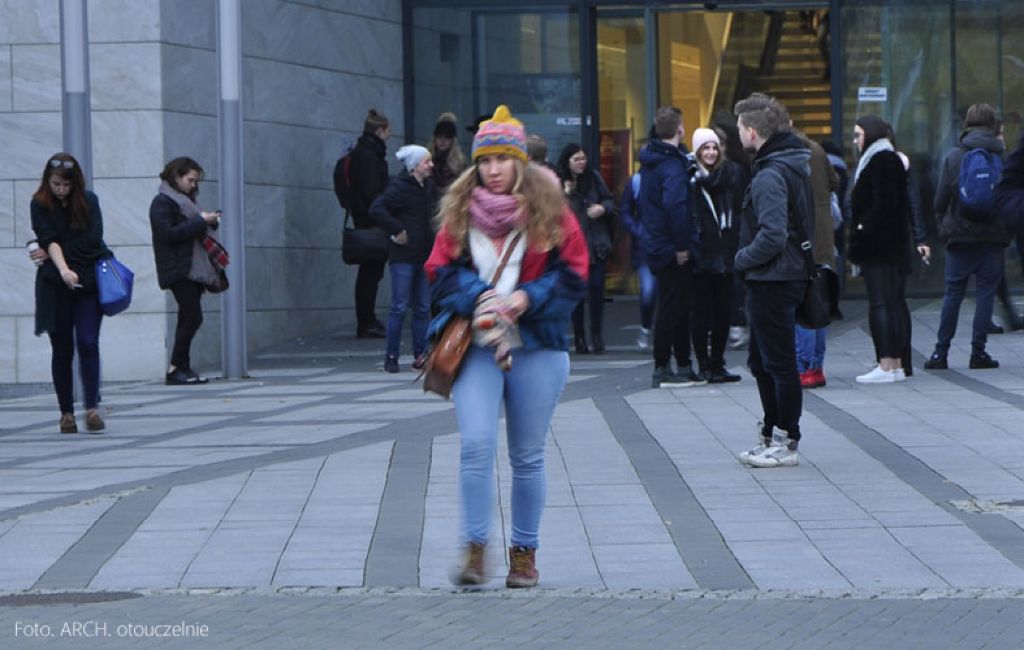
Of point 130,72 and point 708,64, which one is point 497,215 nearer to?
point 130,72

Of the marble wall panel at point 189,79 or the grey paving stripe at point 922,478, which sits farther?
the marble wall panel at point 189,79

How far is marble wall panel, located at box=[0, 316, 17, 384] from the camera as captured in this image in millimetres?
16547

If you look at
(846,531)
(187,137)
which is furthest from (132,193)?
(846,531)

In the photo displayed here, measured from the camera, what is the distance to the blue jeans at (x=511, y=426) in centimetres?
666

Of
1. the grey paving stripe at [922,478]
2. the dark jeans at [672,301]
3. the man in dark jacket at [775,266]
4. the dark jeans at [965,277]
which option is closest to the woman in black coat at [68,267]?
the dark jeans at [672,301]

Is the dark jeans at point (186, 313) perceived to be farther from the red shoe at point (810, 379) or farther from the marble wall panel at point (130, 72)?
the red shoe at point (810, 379)

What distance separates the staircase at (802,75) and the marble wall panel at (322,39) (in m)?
4.40

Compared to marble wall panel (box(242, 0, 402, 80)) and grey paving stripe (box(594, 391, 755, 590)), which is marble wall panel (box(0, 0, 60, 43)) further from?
grey paving stripe (box(594, 391, 755, 590))

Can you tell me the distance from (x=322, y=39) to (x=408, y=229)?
458 centimetres

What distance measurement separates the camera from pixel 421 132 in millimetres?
21469

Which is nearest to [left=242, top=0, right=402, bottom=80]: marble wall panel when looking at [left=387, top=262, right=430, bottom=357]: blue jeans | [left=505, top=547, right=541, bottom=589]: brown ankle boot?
[left=387, top=262, right=430, bottom=357]: blue jeans

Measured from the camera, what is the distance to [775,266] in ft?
31.2

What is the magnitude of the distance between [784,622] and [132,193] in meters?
11.2

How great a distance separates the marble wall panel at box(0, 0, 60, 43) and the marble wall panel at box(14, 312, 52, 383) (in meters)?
2.38
